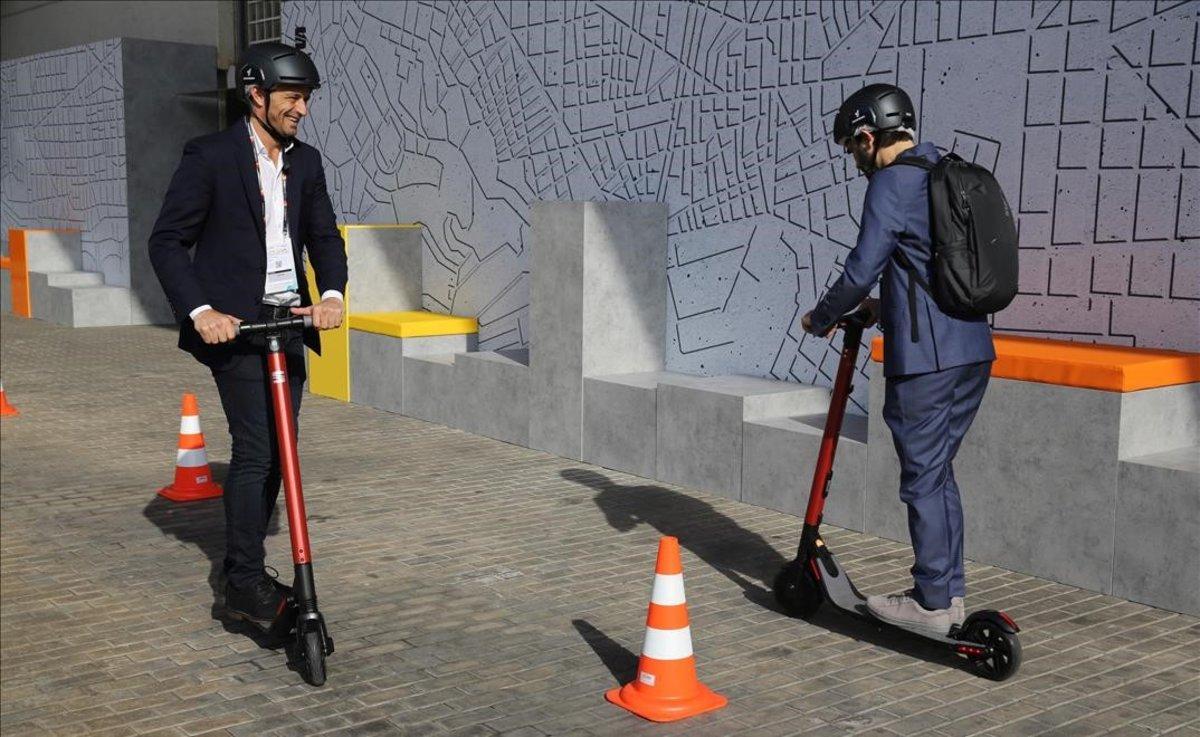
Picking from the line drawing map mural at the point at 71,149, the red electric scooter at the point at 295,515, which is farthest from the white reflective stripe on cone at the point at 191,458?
the line drawing map mural at the point at 71,149

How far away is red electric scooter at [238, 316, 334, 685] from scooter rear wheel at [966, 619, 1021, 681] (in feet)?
7.53

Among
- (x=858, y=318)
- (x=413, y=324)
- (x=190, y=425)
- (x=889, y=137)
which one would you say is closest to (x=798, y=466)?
(x=858, y=318)

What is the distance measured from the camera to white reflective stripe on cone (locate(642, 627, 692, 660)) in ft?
14.2

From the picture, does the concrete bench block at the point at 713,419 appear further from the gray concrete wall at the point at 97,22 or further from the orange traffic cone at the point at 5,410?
the gray concrete wall at the point at 97,22

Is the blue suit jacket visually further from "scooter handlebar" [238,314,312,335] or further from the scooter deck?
"scooter handlebar" [238,314,312,335]

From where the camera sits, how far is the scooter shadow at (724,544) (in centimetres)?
508

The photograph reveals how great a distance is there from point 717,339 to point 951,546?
424cm

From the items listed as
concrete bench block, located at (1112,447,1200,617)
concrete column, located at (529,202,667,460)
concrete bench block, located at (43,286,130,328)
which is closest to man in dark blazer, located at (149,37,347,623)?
concrete bench block, located at (1112,447,1200,617)

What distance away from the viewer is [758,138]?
8.54 metres

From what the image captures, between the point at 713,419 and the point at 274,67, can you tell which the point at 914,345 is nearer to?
the point at 274,67

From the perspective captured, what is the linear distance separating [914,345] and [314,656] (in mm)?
2385

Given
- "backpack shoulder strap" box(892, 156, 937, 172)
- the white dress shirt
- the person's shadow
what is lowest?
the person's shadow

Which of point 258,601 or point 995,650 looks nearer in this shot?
point 995,650

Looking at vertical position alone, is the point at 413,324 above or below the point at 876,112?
below
